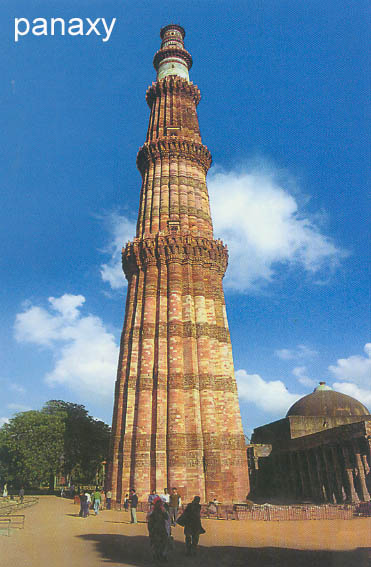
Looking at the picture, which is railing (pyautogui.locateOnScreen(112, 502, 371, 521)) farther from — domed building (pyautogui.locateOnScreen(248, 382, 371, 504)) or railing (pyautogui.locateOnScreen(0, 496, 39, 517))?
railing (pyautogui.locateOnScreen(0, 496, 39, 517))

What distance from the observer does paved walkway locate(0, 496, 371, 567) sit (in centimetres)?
1021

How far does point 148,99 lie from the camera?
134ft

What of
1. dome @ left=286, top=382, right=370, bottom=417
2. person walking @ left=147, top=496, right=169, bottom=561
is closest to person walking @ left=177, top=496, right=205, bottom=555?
person walking @ left=147, top=496, right=169, bottom=561

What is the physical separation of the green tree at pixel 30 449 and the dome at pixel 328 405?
2413cm

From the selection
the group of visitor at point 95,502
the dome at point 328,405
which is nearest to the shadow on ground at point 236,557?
the group of visitor at point 95,502

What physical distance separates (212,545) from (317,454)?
618 inches

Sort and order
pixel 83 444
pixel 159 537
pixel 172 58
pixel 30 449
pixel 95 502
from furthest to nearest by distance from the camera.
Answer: pixel 83 444 < pixel 172 58 < pixel 30 449 < pixel 95 502 < pixel 159 537

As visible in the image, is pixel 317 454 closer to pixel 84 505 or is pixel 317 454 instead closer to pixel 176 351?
pixel 176 351

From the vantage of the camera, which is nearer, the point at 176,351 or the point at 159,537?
the point at 159,537

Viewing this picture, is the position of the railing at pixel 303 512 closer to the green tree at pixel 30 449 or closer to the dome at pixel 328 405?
the dome at pixel 328 405

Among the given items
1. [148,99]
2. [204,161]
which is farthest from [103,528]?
[148,99]

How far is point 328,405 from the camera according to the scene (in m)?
37.2

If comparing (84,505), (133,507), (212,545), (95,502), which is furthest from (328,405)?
(212,545)

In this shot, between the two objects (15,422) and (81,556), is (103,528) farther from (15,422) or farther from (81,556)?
(15,422)
